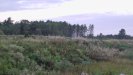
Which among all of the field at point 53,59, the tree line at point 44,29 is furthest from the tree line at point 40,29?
the field at point 53,59

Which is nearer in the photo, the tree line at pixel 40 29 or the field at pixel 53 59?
the field at pixel 53 59

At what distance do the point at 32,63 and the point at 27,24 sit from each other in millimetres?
55452

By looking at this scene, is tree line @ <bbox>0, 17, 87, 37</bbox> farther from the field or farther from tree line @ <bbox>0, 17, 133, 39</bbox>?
the field

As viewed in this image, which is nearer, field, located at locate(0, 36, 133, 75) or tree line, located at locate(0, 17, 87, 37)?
field, located at locate(0, 36, 133, 75)

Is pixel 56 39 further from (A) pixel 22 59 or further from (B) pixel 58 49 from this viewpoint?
(A) pixel 22 59

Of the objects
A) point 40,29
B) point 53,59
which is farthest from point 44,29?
point 53,59

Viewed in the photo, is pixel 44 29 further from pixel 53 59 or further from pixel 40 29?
pixel 53 59

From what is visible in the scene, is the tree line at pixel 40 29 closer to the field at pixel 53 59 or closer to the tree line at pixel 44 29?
the tree line at pixel 44 29

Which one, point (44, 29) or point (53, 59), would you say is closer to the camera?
point (53, 59)

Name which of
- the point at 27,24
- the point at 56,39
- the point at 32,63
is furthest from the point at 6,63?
the point at 27,24

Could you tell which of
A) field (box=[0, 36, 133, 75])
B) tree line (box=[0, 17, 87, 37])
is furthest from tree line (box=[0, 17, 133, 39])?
field (box=[0, 36, 133, 75])

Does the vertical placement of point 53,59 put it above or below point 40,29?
below

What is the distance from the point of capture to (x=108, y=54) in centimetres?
3281

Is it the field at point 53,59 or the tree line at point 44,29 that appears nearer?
the field at point 53,59
